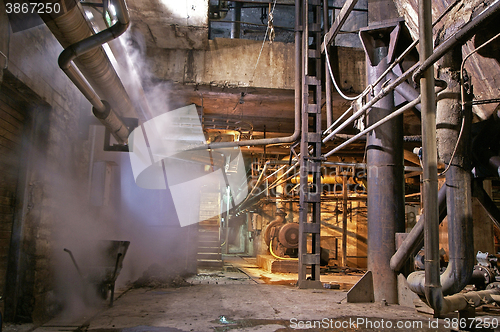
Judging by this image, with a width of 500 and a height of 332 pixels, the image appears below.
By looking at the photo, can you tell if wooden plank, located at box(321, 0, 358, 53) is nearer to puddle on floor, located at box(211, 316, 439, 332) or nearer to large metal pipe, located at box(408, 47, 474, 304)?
large metal pipe, located at box(408, 47, 474, 304)

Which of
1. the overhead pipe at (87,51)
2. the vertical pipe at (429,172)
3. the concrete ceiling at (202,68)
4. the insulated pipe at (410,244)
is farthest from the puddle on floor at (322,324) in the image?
the concrete ceiling at (202,68)

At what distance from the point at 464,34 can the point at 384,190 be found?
3.07m

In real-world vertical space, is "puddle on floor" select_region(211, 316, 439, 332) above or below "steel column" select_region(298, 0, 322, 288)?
below

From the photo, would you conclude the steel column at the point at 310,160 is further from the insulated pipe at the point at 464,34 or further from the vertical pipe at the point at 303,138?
the insulated pipe at the point at 464,34

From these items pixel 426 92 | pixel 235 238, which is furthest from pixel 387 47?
pixel 235 238

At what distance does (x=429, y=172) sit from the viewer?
10.2 feet

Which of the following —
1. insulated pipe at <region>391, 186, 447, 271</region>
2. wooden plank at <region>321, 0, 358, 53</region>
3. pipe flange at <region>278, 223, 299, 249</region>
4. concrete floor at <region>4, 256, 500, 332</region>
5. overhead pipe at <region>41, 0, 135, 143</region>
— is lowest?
concrete floor at <region>4, 256, 500, 332</region>

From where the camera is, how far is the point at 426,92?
315cm

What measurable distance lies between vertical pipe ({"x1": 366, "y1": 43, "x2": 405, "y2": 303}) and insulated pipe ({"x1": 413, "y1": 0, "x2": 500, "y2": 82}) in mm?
2541

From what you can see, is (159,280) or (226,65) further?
(226,65)

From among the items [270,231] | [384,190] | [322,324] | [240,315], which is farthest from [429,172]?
[270,231]

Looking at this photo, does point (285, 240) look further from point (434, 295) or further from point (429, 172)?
point (429, 172)

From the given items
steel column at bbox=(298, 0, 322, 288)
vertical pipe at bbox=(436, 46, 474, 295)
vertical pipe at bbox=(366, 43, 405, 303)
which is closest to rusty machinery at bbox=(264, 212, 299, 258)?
steel column at bbox=(298, 0, 322, 288)

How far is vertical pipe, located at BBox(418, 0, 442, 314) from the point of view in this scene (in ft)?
10.1
